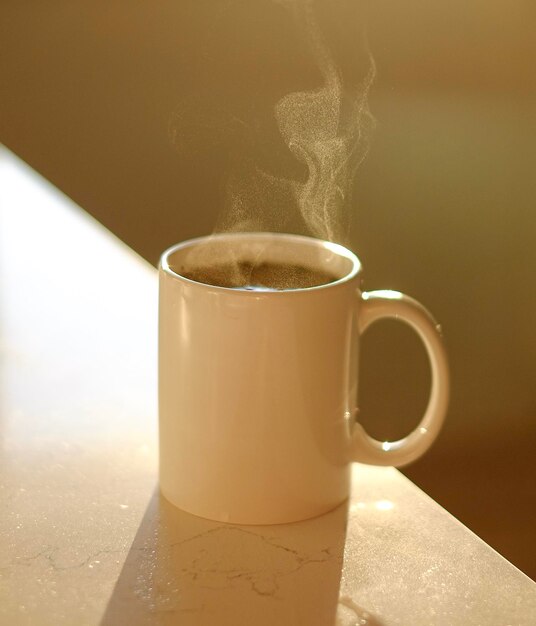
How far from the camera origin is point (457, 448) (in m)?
2.36

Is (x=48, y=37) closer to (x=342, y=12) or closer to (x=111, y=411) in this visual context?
(x=342, y=12)

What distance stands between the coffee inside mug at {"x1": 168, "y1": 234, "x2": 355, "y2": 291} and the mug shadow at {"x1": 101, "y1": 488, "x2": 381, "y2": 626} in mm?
156

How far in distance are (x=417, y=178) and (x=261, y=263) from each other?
180 centimetres

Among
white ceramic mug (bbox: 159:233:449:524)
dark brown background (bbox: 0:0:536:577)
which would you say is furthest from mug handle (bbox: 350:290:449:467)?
dark brown background (bbox: 0:0:536:577)

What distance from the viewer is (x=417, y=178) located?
2.33 m

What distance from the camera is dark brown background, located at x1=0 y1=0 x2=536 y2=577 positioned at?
2.28 meters

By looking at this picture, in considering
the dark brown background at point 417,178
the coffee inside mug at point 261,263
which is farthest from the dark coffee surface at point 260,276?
the dark brown background at point 417,178

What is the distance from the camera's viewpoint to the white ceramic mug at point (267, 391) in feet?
1.75

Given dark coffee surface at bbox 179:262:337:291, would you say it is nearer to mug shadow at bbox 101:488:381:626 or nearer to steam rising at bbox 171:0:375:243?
steam rising at bbox 171:0:375:243

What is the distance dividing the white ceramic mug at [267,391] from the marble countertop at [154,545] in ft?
0.09

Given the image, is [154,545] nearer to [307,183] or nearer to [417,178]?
[307,183]

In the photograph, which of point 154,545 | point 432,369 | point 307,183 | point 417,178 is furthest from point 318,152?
point 417,178

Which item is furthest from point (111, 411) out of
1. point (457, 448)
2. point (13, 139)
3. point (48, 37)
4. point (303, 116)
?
point (48, 37)

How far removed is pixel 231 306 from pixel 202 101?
1957 millimetres
